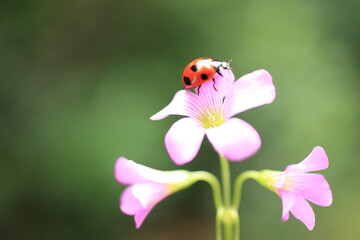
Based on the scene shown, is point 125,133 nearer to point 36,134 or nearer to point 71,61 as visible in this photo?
point 36,134

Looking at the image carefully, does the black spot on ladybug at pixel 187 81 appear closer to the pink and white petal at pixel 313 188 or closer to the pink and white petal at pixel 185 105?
the pink and white petal at pixel 185 105

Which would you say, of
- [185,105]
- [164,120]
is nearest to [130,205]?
[185,105]

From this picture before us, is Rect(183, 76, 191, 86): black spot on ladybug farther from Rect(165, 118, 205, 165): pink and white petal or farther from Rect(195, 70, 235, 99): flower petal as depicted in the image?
Rect(165, 118, 205, 165): pink and white petal

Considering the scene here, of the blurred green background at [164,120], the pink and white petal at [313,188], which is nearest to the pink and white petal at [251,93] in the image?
the pink and white petal at [313,188]

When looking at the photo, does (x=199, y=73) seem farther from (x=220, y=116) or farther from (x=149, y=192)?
(x=149, y=192)

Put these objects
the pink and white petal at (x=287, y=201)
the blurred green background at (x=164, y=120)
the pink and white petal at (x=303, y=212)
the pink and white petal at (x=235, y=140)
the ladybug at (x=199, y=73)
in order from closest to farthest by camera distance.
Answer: the pink and white petal at (x=235, y=140), the pink and white petal at (x=287, y=201), the pink and white petal at (x=303, y=212), the ladybug at (x=199, y=73), the blurred green background at (x=164, y=120)

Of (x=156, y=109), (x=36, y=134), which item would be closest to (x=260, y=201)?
(x=156, y=109)
